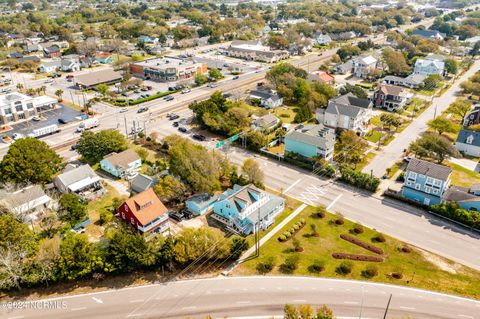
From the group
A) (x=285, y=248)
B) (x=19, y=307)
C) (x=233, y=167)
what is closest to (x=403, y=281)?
(x=285, y=248)

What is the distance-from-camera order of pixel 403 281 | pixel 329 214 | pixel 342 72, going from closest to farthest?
1. pixel 403 281
2. pixel 329 214
3. pixel 342 72

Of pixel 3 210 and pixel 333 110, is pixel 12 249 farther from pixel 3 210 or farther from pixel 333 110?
pixel 333 110

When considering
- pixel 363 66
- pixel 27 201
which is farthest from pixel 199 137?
pixel 363 66

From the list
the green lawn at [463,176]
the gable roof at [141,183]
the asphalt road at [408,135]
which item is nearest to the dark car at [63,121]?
the gable roof at [141,183]

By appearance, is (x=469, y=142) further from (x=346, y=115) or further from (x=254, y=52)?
(x=254, y=52)

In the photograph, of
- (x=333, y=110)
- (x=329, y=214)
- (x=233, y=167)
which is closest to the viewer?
(x=329, y=214)

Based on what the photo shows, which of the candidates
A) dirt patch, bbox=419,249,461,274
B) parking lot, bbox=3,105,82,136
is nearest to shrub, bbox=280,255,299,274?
dirt patch, bbox=419,249,461,274

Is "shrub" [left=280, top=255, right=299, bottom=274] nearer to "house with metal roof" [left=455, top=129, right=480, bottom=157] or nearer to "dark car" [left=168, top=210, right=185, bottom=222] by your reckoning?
"dark car" [left=168, top=210, right=185, bottom=222]
